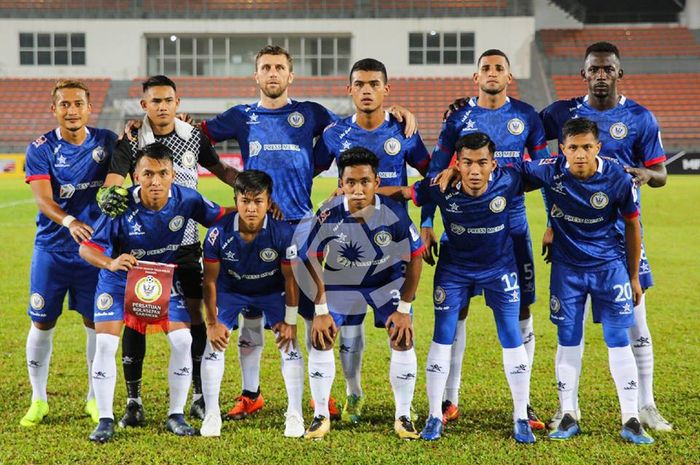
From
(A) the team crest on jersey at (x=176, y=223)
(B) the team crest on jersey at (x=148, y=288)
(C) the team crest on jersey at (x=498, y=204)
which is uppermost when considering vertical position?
(C) the team crest on jersey at (x=498, y=204)

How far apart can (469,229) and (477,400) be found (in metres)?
1.36

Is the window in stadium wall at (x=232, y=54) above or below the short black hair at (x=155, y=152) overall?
above

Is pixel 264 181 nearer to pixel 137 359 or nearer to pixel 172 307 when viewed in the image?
pixel 172 307

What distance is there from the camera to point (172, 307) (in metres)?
4.68

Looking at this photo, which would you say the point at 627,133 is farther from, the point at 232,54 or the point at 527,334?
the point at 232,54

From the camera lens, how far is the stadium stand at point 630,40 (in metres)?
34.2

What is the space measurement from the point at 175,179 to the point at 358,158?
123 centimetres

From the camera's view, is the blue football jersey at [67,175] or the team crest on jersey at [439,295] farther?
the blue football jersey at [67,175]

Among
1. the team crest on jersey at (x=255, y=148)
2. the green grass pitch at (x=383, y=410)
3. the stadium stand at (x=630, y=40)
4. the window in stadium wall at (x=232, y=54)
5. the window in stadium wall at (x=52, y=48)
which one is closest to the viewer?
the green grass pitch at (x=383, y=410)

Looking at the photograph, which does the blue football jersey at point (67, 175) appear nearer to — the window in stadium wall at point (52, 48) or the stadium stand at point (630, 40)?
the stadium stand at point (630, 40)

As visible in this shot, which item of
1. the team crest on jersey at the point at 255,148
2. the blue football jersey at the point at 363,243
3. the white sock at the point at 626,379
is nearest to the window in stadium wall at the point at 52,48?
the team crest on jersey at the point at 255,148

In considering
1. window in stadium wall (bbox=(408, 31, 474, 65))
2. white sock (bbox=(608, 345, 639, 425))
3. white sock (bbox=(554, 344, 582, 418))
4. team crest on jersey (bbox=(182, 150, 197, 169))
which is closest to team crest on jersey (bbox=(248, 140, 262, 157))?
team crest on jersey (bbox=(182, 150, 197, 169))

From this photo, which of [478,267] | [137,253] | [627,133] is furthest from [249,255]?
[627,133]

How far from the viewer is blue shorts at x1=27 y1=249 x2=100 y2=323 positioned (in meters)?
4.91
